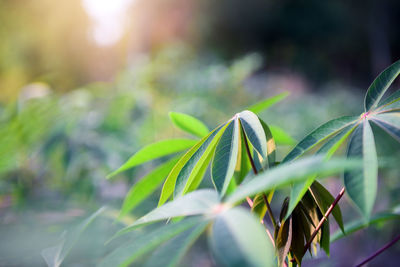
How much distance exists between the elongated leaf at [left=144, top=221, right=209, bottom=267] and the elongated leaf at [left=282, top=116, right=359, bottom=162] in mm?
107

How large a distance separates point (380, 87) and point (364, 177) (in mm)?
136

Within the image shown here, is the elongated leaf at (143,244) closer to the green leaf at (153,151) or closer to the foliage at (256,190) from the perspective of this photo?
the foliage at (256,190)

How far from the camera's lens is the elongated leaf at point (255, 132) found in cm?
24

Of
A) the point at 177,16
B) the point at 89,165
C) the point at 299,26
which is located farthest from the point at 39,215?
the point at 299,26

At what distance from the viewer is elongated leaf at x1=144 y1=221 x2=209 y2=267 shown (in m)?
0.17

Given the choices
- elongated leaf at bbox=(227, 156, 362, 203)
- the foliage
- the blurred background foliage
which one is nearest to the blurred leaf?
the foliage

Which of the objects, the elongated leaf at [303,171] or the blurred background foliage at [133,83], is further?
the blurred background foliage at [133,83]

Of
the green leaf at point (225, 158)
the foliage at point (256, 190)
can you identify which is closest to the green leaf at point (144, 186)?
the foliage at point (256, 190)

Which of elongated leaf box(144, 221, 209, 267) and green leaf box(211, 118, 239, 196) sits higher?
green leaf box(211, 118, 239, 196)

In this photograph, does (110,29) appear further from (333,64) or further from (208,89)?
(333,64)

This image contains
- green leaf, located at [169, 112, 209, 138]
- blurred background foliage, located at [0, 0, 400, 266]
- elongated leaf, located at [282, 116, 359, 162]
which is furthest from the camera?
blurred background foliage, located at [0, 0, 400, 266]

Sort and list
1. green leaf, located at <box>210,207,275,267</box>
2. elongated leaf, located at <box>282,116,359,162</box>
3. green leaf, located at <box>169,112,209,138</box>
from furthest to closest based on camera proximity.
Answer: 1. green leaf, located at <box>169,112,209,138</box>
2. elongated leaf, located at <box>282,116,359,162</box>
3. green leaf, located at <box>210,207,275,267</box>

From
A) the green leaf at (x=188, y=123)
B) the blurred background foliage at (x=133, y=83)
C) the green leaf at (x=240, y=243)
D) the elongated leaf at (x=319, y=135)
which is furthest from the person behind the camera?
the blurred background foliage at (x=133, y=83)

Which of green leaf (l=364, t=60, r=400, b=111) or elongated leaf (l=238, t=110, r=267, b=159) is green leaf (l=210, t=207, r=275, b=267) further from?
green leaf (l=364, t=60, r=400, b=111)
